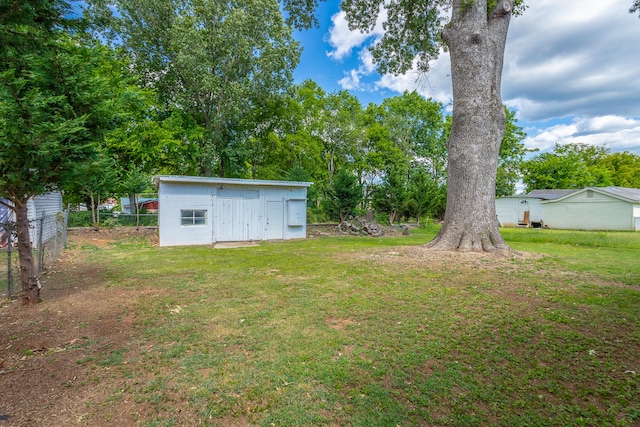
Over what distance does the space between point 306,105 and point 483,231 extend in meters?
21.0

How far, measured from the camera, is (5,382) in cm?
240

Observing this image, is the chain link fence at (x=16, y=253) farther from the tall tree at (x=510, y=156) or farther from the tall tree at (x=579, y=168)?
the tall tree at (x=579, y=168)

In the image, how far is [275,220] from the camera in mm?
13180

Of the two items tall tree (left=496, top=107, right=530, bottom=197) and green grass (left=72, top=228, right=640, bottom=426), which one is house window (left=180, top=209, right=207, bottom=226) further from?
tall tree (left=496, top=107, right=530, bottom=197)

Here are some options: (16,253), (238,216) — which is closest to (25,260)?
(16,253)

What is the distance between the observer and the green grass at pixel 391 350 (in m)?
2.01

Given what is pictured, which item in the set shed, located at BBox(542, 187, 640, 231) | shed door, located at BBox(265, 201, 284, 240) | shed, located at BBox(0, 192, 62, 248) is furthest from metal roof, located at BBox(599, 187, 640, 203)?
shed, located at BBox(0, 192, 62, 248)

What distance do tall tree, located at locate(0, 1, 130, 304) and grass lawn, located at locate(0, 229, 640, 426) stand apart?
1.98 m

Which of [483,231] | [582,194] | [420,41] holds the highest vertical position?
[420,41]

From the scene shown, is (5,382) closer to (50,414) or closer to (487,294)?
(50,414)

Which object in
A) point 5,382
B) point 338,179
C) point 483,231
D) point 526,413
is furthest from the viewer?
point 338,179

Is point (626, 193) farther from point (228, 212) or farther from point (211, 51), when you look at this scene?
point (211, 51)

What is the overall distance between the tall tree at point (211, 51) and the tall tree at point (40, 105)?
13.8 meters

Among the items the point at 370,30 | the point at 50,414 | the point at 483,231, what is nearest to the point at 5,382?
the point at 50,414
